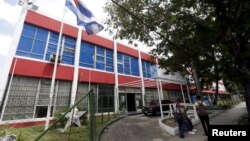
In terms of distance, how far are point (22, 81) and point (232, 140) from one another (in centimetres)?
1327

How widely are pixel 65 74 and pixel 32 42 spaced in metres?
3.64

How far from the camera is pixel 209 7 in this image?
32.9 feet

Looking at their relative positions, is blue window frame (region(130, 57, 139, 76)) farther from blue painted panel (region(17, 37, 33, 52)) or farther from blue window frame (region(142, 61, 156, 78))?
blue painted panel (region(17, 37, 33, 52))

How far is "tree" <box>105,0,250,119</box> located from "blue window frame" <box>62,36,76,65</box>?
647 cm

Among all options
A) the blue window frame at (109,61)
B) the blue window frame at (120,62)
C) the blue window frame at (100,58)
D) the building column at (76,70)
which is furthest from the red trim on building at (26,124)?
the blue window frame at (120,62)

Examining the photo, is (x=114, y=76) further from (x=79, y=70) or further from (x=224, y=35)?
(x=224, y=35)

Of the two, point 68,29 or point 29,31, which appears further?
point 68,29

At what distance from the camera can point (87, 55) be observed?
19.0 m

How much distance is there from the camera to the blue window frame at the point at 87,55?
18.4m

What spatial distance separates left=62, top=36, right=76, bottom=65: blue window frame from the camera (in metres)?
16.9

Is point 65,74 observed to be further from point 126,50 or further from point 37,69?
point 126,50

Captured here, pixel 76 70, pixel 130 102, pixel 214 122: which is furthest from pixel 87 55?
pixel 214 122

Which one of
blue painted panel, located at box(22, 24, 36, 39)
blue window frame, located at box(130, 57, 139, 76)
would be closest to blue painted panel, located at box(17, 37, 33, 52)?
blue painted panel, located at box(22, 24, 36, 39)

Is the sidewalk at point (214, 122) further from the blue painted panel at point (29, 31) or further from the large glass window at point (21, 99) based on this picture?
the blue painted panel at point (29, 31)
